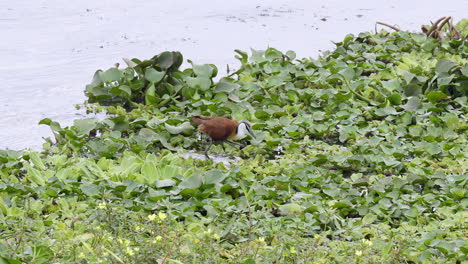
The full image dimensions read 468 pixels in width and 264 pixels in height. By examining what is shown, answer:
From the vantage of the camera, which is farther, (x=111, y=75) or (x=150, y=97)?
(x=111, y=75)

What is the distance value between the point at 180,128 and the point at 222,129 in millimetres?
422

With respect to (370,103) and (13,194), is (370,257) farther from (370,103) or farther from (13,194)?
(370,103)

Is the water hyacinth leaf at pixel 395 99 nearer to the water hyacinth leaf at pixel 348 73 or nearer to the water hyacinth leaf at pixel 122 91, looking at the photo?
the water hyacinth leaf at pixel 348 73

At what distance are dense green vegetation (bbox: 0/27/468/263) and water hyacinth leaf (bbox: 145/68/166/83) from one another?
0.05 feet

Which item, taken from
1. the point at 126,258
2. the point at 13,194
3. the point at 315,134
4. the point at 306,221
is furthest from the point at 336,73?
the point at 126,258

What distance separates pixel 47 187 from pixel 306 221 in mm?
1463

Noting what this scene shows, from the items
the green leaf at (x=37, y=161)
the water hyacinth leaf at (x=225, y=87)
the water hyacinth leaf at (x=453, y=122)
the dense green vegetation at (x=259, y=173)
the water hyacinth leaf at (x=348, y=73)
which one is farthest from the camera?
the water hyacinth leaf at (x=348, y=73)

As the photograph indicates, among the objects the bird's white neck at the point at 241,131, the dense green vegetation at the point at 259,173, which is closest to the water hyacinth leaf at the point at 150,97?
the dense green vegetation at the point at 259,173

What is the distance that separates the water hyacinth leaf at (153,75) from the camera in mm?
6453

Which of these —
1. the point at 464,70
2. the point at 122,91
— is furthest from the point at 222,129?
the point at 464,70

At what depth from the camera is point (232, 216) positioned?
4133 mm

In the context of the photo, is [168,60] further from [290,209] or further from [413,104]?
[290,209]

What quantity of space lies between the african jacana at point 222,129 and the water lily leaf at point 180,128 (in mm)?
238

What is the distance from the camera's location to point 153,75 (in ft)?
21.3
